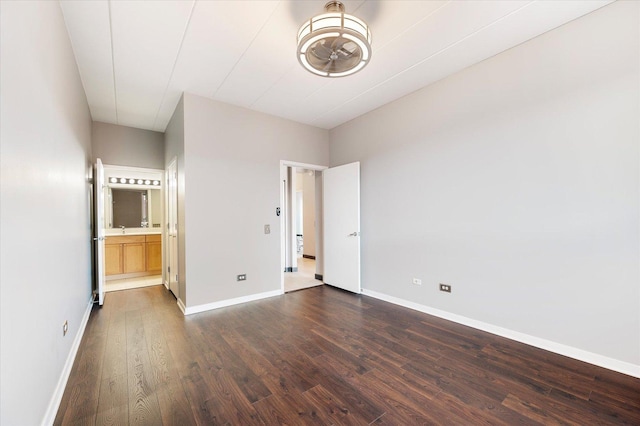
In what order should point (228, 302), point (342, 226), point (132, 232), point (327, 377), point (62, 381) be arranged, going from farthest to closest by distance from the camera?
1. point (132, 232)
2. point (342, 226)
3. point (228, 302)
4. point (327, 377)
5. point (62, 381)

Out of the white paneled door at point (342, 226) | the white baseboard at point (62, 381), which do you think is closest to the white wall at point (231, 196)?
the white paneled door at point (342, 226)

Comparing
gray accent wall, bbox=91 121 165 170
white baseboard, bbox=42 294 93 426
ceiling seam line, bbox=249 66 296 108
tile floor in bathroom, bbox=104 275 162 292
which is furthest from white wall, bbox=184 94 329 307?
tile floor in bathroom, bbox=104 275 162 292

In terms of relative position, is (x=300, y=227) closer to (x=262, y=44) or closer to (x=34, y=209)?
(x=262, y=44)

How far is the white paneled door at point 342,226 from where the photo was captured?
14.0 ft

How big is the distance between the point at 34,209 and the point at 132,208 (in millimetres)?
5271

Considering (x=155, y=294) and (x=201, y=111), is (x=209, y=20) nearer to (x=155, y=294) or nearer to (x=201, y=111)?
(x=201, y=111)

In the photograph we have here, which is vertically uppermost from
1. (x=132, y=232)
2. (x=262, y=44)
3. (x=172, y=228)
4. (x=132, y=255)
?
(x=262, y=44)

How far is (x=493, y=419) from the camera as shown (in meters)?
1.63

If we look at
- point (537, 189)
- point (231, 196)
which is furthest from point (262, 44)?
point (537, 189)

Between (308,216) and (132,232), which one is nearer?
(132,232)

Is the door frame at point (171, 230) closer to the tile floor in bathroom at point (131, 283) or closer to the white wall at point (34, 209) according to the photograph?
the tile floor in bathroom at point (131, 283)

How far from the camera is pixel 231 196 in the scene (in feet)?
12.6

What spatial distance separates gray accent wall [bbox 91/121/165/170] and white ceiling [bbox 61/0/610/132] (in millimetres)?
837

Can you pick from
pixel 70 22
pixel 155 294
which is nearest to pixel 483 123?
pixel 70 22
